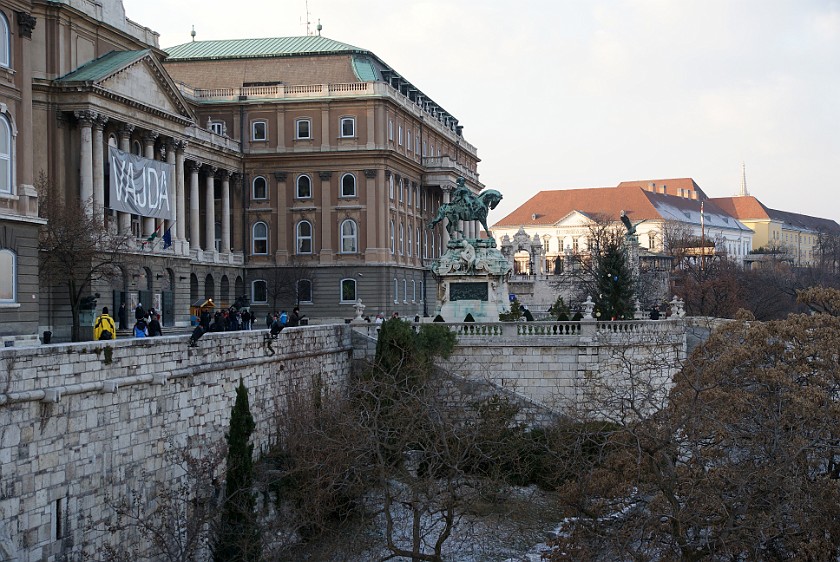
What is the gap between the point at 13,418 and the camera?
2048 centimetres

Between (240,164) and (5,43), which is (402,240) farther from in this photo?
(5,43)

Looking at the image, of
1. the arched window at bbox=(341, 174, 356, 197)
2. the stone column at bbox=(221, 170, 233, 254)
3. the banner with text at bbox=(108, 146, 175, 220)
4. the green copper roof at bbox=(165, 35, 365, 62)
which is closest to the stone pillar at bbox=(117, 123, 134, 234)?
the banner with text at bbox=(108, 146, 175, 220)

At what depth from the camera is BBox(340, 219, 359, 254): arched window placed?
77.5 metres

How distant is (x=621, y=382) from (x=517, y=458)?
392 inches

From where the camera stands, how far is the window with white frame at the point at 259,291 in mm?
78188

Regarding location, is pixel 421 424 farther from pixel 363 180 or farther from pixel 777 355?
pixel 363 180

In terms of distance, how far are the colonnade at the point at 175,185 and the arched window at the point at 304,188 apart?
4189mm

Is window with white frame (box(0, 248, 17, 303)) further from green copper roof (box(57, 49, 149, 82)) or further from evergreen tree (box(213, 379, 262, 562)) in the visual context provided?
green copper roof (box(57, 49, 149, 82))

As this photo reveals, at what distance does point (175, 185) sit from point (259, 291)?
A: 17.2 m

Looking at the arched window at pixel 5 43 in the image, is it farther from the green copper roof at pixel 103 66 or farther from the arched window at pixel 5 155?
the green copper roof at pixel 103 66

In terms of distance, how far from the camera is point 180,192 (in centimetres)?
6456

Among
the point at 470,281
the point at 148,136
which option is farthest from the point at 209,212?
the point at 470,281

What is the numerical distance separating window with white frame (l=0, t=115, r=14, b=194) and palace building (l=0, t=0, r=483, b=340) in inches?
492

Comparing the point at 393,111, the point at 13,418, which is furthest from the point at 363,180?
the point at 13,418
